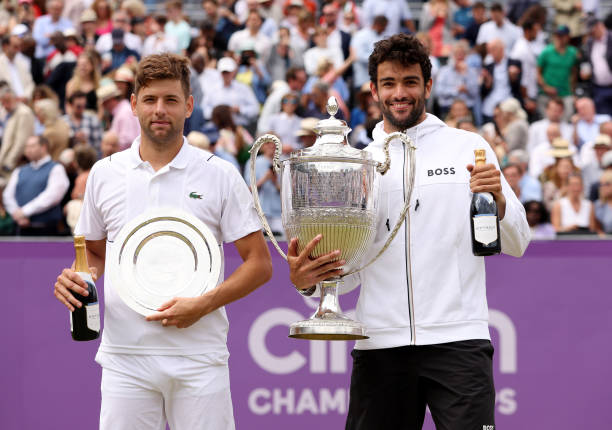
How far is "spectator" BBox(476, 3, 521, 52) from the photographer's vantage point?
12555 mm

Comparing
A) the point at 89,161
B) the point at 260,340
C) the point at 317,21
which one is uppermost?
the point at 317,21

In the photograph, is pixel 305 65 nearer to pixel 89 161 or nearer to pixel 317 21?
pixel 317 21

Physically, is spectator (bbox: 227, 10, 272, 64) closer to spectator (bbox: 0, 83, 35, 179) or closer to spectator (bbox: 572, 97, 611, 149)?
spectator (bbox: 0, 83, 35, 179)

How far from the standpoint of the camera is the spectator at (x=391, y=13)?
1274cm

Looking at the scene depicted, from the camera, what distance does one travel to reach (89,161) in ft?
30.7

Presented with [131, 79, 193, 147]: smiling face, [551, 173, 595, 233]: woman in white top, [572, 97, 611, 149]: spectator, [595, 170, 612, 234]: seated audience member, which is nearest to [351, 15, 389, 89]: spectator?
[572, 97, 611, 149]: spectator

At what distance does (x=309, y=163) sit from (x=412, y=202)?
43 centimetres

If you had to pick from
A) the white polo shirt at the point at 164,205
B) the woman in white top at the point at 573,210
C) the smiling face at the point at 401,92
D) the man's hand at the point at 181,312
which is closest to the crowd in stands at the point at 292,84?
the woman in white top at the point at 573,210

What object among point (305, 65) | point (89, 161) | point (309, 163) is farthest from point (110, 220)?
point (305, 65)

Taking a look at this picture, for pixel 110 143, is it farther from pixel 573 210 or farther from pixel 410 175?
pixel 410 175

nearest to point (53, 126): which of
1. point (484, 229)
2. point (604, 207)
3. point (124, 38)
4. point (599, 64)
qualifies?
point (124, 38)

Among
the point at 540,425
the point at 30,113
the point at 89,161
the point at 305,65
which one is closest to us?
the point at 540,425

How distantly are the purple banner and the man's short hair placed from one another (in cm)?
240

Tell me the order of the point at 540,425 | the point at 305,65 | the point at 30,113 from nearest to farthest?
the point at 540,425, the point at 30,113, the point at 305,65
